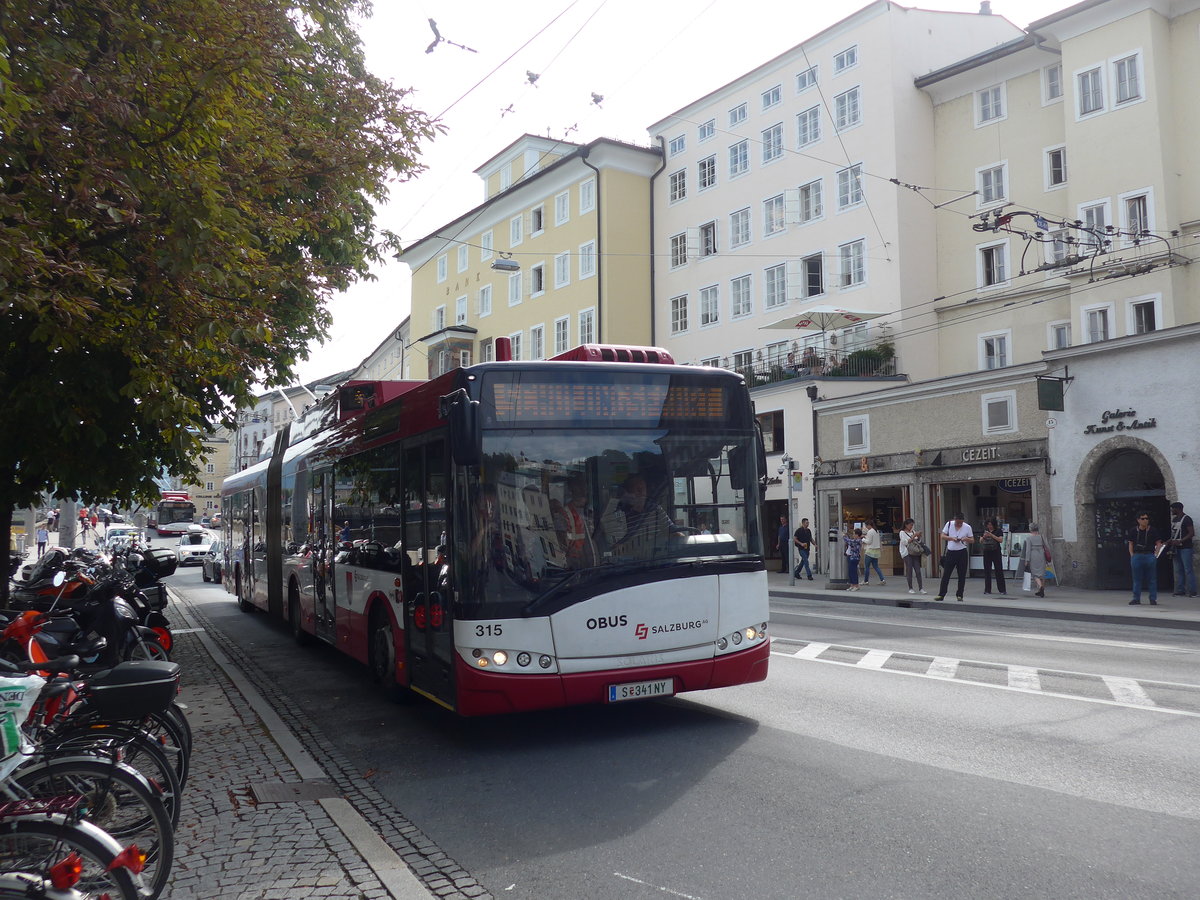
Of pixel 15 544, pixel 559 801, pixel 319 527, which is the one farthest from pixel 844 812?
pixel 15 544

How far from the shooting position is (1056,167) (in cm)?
3216

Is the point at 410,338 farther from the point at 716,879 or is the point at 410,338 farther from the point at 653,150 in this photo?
the point at 716,879

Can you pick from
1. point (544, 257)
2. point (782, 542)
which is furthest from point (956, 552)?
point (544, 257)

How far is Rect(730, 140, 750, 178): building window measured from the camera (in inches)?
1619

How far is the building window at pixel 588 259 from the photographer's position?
46406 millimetres

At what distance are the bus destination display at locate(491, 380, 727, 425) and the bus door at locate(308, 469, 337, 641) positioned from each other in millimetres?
4777

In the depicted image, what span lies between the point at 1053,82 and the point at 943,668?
27.1 m

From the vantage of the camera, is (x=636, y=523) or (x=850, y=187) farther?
(x=850, y=187)

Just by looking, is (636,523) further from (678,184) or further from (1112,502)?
(678,184)

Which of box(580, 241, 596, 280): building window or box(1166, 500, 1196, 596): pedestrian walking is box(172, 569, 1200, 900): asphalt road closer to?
box(1166, 500, 1196, 596): pedestrian walking

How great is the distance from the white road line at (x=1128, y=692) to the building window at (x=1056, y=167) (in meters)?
25.6

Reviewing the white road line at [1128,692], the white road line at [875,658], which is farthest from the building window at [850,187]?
the white road line at [1128,692]

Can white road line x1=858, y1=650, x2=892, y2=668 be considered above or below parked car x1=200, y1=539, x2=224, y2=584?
below

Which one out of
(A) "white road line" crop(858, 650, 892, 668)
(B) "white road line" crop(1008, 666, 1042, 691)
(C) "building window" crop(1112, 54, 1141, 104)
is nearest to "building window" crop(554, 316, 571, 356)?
(C) "building window" crop(1112, 54, 1141, 104)
